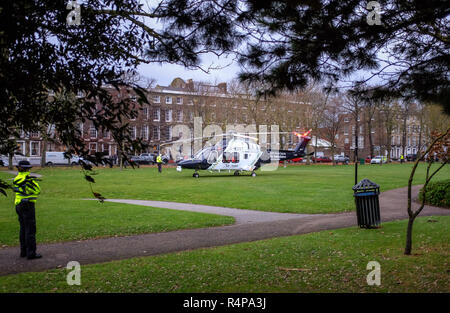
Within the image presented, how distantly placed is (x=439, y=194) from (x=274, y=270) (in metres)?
12.0

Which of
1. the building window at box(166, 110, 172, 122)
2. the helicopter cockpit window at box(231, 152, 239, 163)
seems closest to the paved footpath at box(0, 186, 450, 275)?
the helicopter cockpit window at box(231, 152, 239, 163)

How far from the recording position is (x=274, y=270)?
6781 millimetres

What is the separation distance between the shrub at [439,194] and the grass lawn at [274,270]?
7.18m

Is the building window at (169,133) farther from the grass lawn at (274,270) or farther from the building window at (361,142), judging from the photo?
the grass lawn at (274,270)

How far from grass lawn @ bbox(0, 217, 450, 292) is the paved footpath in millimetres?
675

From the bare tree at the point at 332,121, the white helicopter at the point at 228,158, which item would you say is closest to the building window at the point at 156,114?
the bare tree at the point at 332,121

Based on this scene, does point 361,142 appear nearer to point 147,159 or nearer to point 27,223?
point 147,159

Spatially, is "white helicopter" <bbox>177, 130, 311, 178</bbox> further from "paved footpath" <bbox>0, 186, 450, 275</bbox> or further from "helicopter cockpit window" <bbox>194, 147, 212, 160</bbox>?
"paved footpath" <bbox>0, 186, 450, 275</bbox>

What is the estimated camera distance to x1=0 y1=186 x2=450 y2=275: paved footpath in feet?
25.2

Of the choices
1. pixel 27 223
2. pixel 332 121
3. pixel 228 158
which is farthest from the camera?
pixel 332 121

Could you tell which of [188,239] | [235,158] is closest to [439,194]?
[188,239]

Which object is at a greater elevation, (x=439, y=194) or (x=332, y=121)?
(x=332, y=121)

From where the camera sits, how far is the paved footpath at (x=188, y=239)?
7.68 meters
